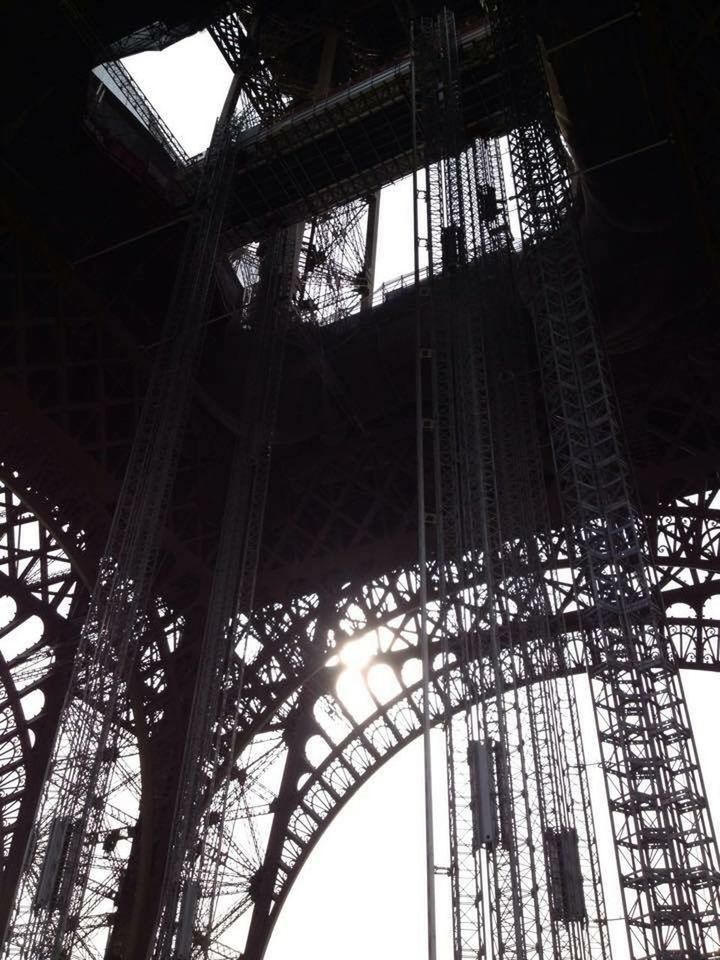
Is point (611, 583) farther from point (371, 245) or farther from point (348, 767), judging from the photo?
point (371, 245)

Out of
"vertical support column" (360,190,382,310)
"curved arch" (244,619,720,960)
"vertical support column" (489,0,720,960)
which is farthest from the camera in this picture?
"vertical support column" (360,190,382,310)

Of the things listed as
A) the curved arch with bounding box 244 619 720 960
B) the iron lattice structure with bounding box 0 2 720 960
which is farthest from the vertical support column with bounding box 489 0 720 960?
the curved arch with bounding box 244 619 720 960

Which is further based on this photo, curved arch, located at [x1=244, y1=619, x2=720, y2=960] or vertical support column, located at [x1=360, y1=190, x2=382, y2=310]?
vertical support column, located at [x1=360, y1=190, x2=382, y2=310]

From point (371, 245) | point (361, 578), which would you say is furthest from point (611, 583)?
point (371, 245)

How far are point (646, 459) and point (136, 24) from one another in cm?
1544

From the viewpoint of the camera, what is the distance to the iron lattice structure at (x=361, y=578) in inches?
559

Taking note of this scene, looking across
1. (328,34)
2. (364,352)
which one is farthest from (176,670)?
(328,34)

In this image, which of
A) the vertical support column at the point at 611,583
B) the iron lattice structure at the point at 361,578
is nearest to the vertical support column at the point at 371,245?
the iron lattice structure at the point at 361,578

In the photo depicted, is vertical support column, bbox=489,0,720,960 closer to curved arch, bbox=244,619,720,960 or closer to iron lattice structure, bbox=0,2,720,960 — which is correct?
iron lattice structure, bbox=0,2,720,960

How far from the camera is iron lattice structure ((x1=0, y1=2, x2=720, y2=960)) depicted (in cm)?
1419

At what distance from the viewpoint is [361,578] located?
92.3 ft

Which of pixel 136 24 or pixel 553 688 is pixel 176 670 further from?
pixel 136 24

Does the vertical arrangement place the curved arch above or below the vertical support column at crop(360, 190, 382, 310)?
below

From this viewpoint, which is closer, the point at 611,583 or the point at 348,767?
the point at 611,583
